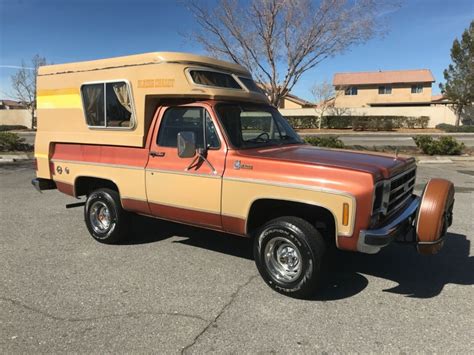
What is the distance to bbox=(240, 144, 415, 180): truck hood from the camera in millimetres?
3939

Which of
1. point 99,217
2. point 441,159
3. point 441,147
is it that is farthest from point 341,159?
point 441,147

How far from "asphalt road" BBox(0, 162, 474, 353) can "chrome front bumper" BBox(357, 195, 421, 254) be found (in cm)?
62

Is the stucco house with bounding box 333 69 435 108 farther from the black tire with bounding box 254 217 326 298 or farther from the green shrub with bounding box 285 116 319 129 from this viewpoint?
the black tire with bounding box 254 217 326 298

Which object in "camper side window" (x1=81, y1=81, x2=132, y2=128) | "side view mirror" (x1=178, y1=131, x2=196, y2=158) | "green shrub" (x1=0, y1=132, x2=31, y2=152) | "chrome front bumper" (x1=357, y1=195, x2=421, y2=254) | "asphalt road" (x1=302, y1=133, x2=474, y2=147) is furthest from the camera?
"asphalt road" (x1=302, y1=133, x2=474, y2=147)

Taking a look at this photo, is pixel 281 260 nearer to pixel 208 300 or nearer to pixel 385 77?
pixel 208 300

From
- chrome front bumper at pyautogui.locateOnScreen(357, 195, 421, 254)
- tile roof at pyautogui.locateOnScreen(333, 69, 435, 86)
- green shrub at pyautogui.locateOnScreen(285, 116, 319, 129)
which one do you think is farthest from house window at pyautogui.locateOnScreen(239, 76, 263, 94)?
→ tile roof at pyautogui.locateOnScreen(333, 69, 435, 86)

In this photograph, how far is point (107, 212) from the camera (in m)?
5.77

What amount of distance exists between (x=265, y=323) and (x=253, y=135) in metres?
2.16

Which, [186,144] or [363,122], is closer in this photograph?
[186,144]

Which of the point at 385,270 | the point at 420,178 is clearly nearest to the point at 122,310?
the point at 385,270

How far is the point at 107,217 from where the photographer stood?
5.81 m

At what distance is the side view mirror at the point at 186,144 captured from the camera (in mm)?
4418

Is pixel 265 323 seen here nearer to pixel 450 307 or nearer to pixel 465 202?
pixel 450 307

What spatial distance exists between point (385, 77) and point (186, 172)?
2205 inches
